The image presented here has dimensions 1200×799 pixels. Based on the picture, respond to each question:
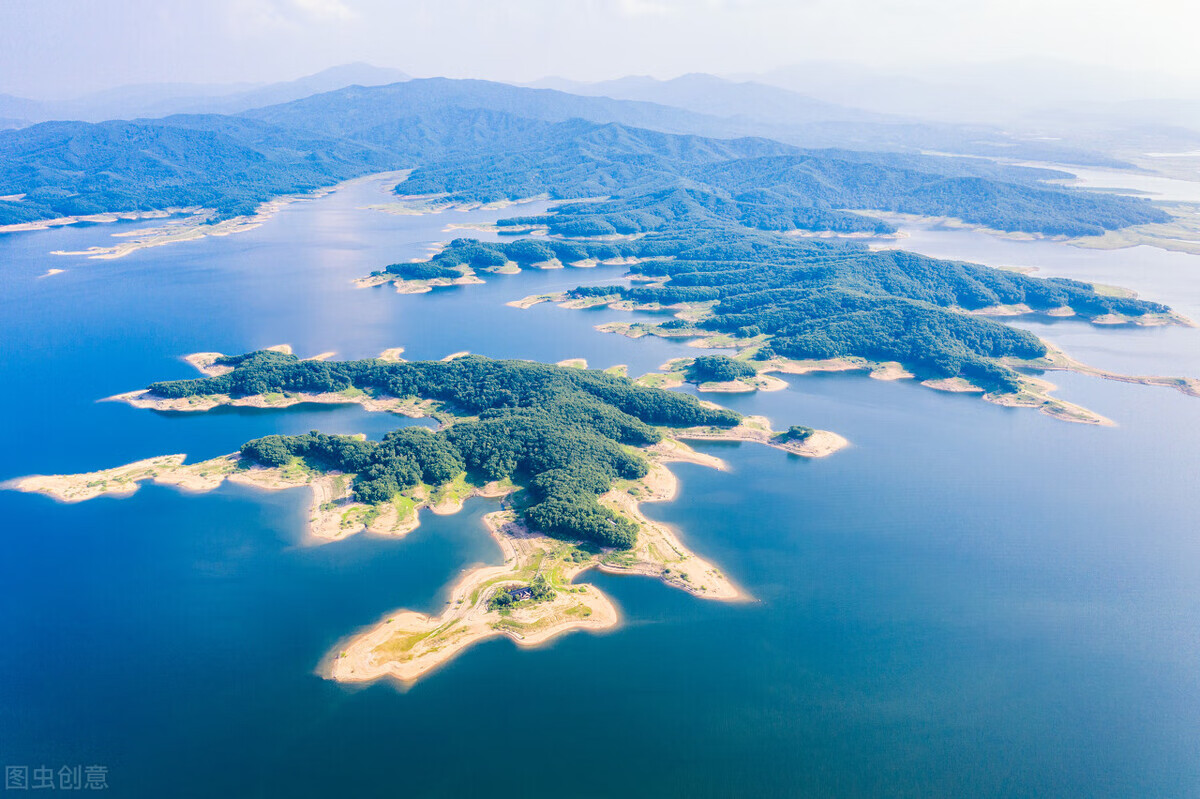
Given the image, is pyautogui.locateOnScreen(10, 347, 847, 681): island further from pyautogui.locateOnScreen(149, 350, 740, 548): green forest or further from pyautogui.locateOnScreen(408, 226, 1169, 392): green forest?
pyautogui.locateOnScreen(408, 226, 1169, 392): green forest

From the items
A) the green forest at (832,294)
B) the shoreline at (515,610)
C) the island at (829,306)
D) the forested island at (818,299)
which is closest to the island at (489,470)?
the shoreline at (515,610)

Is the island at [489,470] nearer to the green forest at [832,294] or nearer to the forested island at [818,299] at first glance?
the forested island at [818,299]

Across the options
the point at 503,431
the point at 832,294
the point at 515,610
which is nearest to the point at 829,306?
the point at 832,294

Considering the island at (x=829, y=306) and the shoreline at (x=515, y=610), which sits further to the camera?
the island at (x=829, y=306)

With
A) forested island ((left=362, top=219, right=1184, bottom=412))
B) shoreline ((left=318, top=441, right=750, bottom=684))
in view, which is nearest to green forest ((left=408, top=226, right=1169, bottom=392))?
forested island ((left=362, top=219, right=1184, bottom=412))

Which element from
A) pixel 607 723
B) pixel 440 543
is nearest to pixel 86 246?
pixel 440 543

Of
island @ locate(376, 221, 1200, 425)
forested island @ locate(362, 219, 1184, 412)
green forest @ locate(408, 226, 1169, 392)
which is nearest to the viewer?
island @ locate(376, 221, 1200, 425)

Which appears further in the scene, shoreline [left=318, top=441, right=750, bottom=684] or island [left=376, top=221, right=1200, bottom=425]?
island [left=376, top=221, right=1200, bottom=425]
